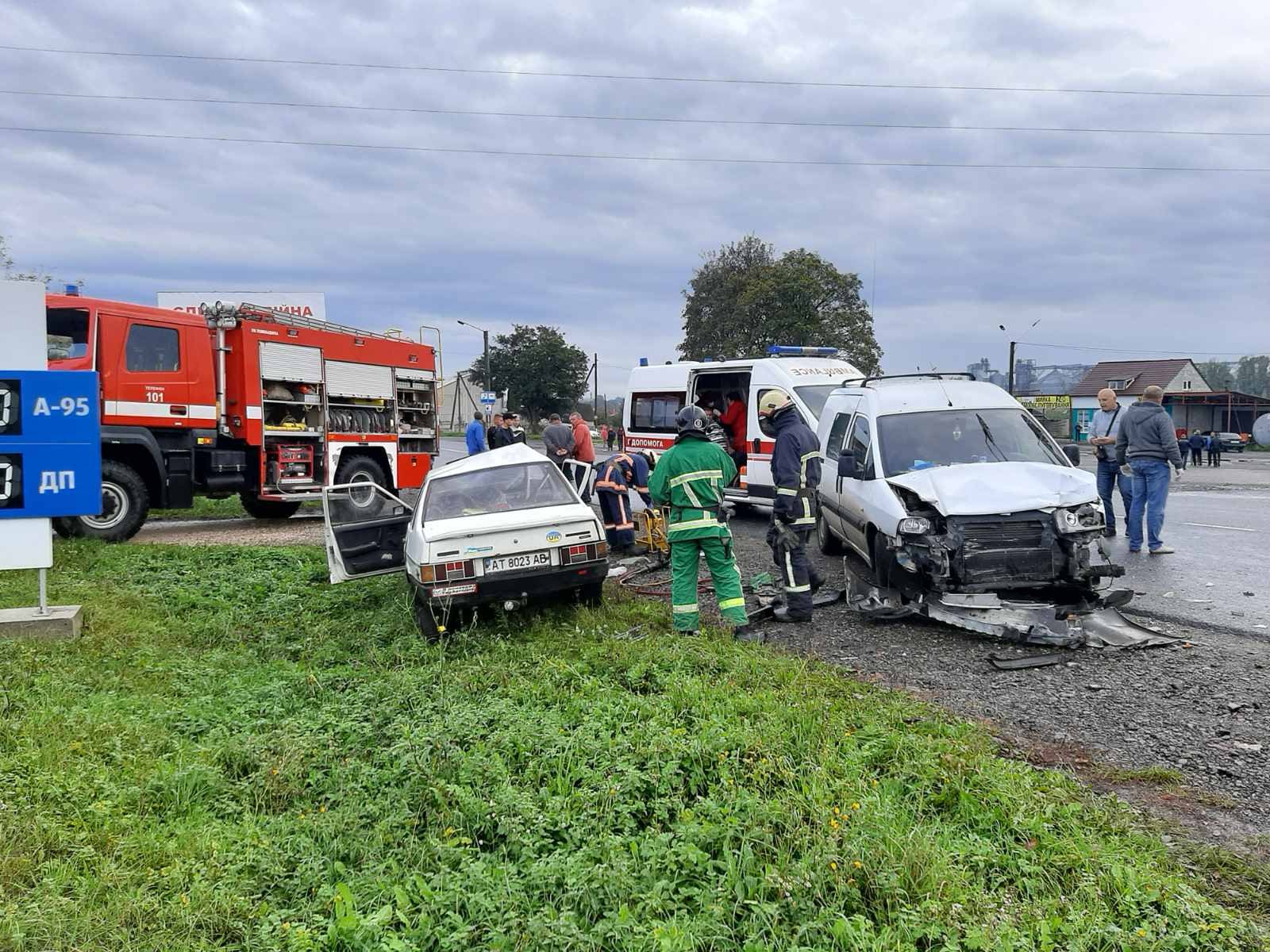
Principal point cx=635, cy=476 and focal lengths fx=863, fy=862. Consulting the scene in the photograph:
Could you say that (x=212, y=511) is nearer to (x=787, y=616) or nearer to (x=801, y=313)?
(x=787, y=616)

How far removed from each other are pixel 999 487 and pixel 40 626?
7.21 metres

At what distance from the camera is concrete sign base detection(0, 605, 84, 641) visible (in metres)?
6.37

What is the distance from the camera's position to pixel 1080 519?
623 cm

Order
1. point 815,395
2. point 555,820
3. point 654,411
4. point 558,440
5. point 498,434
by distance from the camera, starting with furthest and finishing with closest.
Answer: point 498,434
point 654,411
point 558,440
point 815,395
point 555,820

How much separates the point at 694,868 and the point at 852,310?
143 ft

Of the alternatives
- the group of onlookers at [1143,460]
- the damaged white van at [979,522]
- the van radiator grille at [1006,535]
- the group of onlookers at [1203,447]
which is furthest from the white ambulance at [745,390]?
the group of onlookers at [1203,447]

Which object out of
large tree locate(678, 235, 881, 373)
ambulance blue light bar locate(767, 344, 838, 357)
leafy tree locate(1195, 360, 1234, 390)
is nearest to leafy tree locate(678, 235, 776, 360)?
large tree locate(678, 235, 881, 373)

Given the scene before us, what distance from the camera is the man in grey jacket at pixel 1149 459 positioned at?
898 cm

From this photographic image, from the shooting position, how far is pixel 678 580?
260 inches

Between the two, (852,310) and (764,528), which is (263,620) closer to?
(764,528)

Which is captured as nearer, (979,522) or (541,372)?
(979,522)

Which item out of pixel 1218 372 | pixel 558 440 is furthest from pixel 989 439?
pixel 1218 372

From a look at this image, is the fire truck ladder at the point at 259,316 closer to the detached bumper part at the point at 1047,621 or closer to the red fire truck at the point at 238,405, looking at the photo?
the red fire truck at the point at 238,405

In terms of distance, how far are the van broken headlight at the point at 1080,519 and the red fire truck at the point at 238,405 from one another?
10.0m
